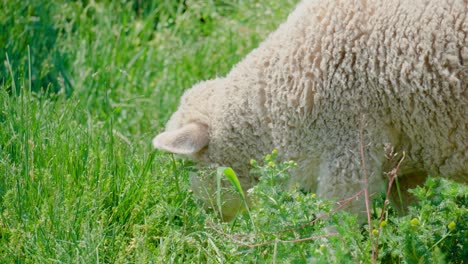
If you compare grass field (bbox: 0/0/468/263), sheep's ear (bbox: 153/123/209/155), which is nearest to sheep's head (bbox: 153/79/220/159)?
sheep's ear (bbox: 153/123/209/155)

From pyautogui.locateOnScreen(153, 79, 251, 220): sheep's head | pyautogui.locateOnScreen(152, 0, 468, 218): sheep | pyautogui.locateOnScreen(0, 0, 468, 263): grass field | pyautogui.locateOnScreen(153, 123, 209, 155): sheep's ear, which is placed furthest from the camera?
pyautogui.locateOnScreen(153, 79, 251, 220): sheep's head

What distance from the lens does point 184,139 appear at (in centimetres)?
491

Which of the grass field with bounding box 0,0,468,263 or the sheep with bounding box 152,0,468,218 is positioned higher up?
the sheep with bounding box 152,0,468,218

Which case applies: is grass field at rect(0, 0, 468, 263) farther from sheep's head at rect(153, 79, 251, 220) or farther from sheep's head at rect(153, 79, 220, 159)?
sheep's head at rect(153, 79, 220, 159)

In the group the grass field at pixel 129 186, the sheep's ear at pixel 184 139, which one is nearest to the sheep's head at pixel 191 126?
the sheep's ear at pixel 184 139

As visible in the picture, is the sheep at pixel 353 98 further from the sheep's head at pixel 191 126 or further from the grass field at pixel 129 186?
the grass field at pixel 129 186

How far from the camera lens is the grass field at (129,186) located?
4.13 metres

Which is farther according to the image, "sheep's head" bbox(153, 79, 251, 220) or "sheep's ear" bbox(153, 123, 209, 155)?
"sheep's head" bbox(153, 79, 251, 220)

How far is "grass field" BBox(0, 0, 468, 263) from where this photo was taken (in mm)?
4133

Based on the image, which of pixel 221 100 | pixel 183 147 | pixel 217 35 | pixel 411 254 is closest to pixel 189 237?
pixel 183 147

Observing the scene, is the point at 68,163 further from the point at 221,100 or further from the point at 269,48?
the point at 269,48

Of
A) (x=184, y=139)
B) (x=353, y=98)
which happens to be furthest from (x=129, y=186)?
(x=353, y=98)

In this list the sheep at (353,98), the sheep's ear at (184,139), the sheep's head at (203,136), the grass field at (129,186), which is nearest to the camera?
the grass field at (129,186)

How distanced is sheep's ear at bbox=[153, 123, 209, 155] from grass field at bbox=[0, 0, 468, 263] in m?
0.26
